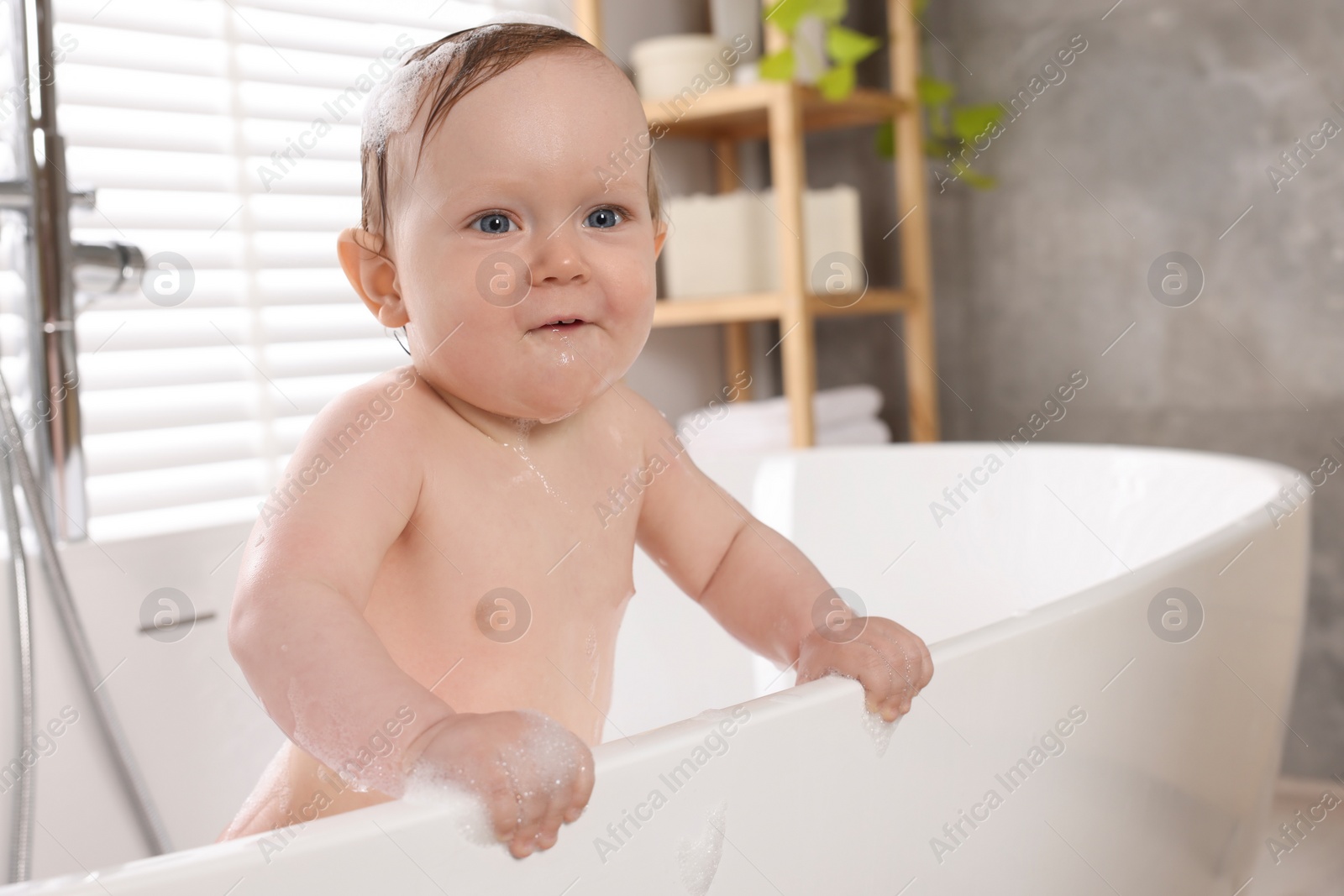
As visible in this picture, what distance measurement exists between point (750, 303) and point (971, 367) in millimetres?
459

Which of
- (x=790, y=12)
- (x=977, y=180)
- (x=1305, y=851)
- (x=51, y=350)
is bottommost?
(x=1305, y=851)

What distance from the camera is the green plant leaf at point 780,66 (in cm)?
168

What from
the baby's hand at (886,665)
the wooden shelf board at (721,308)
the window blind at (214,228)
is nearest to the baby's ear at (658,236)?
the baby's hand at (886,665)

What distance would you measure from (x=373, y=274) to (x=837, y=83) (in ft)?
3.61

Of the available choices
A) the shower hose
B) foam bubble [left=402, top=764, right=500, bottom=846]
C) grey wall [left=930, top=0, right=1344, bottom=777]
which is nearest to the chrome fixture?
the shower hose

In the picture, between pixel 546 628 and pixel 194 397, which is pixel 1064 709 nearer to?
pixel 546 628

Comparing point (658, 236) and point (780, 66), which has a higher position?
point (780, 66)

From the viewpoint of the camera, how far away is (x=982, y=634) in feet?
2.03

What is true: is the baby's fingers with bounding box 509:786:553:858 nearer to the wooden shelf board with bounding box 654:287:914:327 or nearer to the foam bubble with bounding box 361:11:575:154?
the foam bubble with bounding box 361:11:575:154

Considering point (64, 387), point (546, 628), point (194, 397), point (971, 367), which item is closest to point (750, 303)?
point (971, 367)

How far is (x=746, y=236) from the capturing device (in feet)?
5.96

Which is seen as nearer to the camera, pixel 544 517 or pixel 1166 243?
pixel 544 517

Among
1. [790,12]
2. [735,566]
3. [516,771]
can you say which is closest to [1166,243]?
[790,12]

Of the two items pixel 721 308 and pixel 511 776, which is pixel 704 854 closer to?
pixel 511 776
